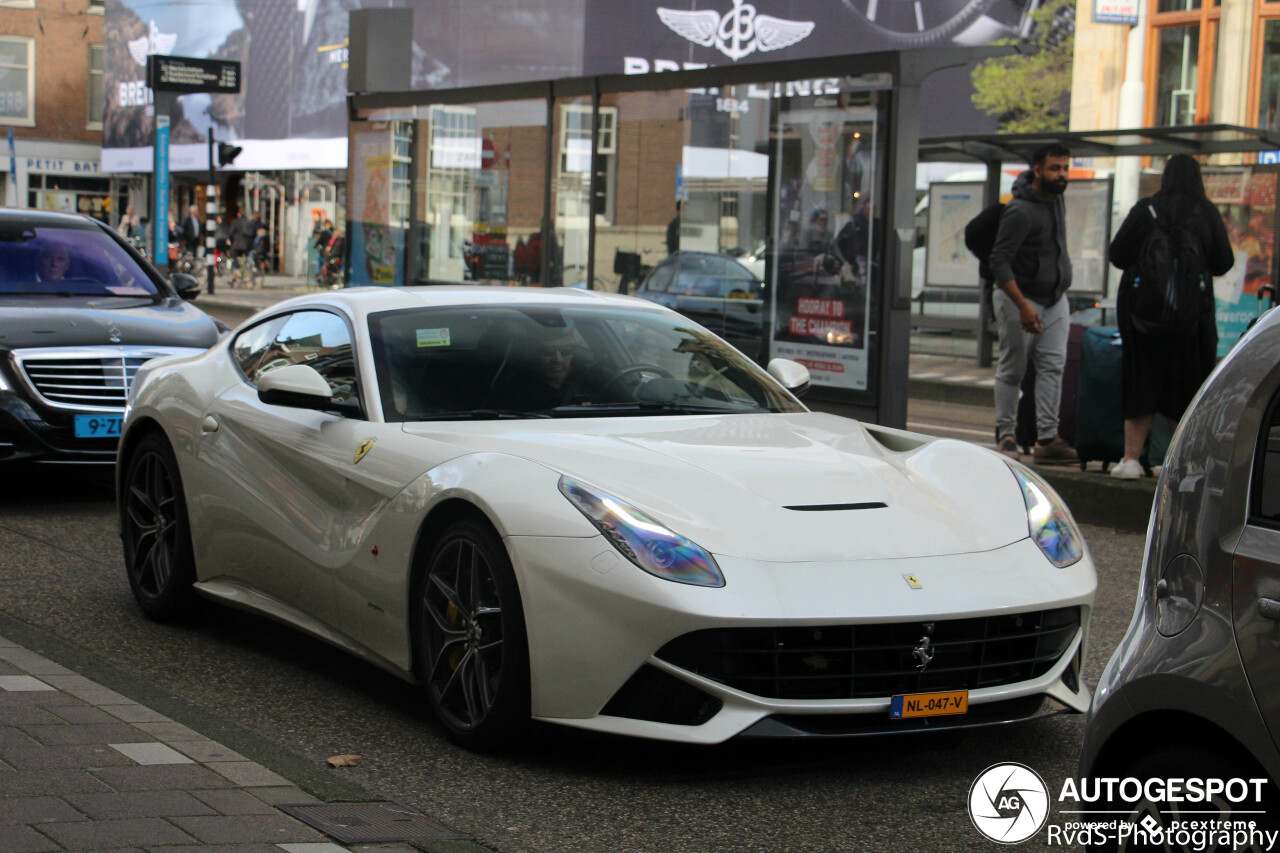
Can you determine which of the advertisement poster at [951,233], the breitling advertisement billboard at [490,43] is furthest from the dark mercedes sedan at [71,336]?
the breitling advertisement billboard at [490,43]

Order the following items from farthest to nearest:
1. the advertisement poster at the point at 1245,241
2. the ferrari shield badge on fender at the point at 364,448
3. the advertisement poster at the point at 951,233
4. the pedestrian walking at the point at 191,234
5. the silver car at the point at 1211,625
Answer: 1. the pedestrian walking at the point at 191,234
2. the advertisement poster at the point at 951,233
3. the advertisement poster at the point at 1245,241
4. the ferrari shield badge on fender at the point at 364,448
5. the silver car at the point at 1211,625

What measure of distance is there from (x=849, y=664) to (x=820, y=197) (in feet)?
23.4

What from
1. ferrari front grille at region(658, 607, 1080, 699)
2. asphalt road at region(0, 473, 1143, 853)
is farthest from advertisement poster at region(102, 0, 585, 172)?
ferrari front grille at region(658, 607, 1080, 699)

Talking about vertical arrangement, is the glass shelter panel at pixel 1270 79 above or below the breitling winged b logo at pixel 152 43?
below

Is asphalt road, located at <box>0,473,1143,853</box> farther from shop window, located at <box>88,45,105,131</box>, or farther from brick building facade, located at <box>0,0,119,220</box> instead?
shop window, located at <box>88,45,105,131</box>

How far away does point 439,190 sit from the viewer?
1450cm

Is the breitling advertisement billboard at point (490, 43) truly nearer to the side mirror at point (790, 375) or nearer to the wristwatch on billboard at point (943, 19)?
the wristwatch on billboard at point (943, 19)

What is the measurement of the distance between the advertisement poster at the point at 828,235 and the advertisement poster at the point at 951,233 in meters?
10.6

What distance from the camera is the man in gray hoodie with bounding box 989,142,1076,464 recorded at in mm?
9273

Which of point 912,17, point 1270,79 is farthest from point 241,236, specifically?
point 1270,79

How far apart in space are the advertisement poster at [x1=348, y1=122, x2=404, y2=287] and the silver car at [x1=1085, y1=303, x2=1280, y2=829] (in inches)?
498

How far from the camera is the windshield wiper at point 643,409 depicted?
16.9ft

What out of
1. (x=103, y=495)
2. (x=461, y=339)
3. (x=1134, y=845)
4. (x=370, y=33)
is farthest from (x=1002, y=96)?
(x=1134, y=845)

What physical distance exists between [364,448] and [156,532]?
158 centimetres
